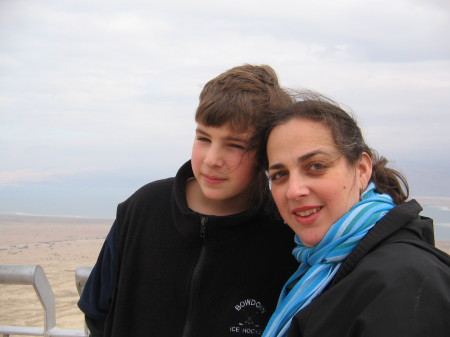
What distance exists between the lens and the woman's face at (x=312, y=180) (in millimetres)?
1705

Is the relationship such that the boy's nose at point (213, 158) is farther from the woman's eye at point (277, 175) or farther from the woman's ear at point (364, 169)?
the woman's ear at point (364, 169)

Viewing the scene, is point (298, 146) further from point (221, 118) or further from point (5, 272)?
point (5, 272)

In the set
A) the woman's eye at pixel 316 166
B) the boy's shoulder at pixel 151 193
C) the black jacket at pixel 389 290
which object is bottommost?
the black jacket at pixel 389 290

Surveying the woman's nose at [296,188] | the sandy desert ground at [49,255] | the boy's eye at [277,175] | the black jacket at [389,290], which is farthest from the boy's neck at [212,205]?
the sandy desert ground at [49,255]

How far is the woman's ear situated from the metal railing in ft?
5.53

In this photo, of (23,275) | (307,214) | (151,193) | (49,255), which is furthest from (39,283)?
(49,255)

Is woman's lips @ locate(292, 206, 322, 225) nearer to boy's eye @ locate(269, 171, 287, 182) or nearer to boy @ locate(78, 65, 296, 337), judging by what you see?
boy's eye @ locate(269, 171, 287, 182)

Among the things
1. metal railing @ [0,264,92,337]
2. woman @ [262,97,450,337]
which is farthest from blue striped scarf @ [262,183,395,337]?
metal railing @ [0,264,92,337]

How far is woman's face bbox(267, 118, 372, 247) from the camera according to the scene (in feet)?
5.59

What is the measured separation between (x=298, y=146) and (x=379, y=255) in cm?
51

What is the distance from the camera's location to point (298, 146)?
1.76 meters

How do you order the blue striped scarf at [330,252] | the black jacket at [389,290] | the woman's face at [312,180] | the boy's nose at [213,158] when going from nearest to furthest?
the black jacket at [389,290] < the blue striped scarf at [330,252] < the woman's face at [312,180] < the boy's nose at [213,158]

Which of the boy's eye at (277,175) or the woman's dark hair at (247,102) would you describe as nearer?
the boy's eye at (277,175)

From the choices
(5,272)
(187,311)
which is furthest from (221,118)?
(5,272)
